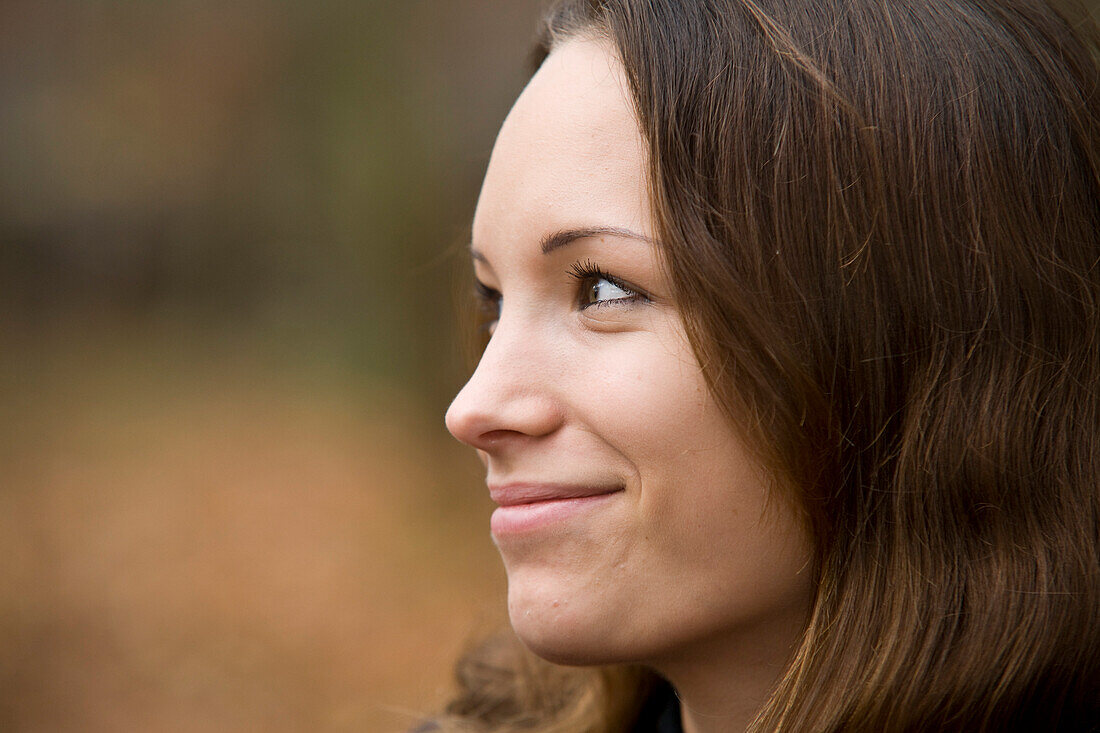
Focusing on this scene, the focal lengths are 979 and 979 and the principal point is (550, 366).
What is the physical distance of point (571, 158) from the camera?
1.50 meters

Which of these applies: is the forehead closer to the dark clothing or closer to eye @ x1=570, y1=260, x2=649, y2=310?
eye @ x1=570, y1=260, x2=649, y2=310

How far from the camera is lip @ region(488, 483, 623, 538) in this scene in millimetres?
1467

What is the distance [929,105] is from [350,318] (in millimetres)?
5738

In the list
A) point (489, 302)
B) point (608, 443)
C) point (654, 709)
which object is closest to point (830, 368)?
point (608, 443)

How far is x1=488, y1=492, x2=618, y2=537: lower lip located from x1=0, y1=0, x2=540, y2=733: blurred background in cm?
422

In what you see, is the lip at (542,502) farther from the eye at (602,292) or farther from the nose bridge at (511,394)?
the eye at (602,292)

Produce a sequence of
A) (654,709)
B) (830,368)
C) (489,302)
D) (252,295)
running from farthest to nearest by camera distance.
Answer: (252,295)
(654,709)
(489,302)
(830,368)

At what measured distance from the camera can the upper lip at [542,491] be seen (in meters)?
1.46

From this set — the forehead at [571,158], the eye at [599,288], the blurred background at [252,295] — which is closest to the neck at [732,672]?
the eye at [599,288]

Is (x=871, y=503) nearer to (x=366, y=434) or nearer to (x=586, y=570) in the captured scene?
(x=586, y=570)

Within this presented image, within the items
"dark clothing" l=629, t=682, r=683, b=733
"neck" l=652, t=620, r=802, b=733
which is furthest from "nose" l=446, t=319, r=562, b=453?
"dark clothing" l=629, t=682, r=683, b=733

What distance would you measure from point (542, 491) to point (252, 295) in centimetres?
580

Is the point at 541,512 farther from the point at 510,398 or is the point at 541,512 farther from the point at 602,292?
the point at 602,292

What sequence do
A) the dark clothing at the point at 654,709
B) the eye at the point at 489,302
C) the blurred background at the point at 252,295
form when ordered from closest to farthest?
the eye at the point at 489,302
the dark clothing at the point at 654,709
the blurred background at the point at 252,295
